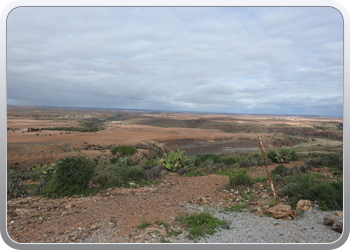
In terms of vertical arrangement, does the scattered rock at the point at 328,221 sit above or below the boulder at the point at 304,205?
above

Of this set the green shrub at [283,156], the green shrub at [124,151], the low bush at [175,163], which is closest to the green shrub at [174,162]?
the low bush at [175,163]

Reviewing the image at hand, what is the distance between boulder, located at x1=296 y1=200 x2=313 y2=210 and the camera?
12.7ft

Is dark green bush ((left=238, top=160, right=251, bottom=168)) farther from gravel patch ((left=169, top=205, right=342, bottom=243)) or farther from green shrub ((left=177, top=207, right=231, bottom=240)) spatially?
green shrub ((left=177, top=207, right=231, bottom=240))

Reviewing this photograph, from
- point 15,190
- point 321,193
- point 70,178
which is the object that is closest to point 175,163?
point 70,178

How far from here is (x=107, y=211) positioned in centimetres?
417

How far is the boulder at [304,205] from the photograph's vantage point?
3.86 meters

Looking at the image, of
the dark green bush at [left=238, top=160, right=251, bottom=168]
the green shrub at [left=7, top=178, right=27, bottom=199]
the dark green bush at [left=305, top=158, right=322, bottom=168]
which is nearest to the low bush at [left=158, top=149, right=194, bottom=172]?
the dark green bush at [left=238, top=160, right=251, bottom=168]

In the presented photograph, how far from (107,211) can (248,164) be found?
782 cm

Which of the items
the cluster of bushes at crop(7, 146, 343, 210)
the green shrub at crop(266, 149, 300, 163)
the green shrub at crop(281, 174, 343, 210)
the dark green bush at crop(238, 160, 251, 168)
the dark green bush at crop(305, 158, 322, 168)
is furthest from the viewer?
the green shrub at crop(266, 149, 300, 163)

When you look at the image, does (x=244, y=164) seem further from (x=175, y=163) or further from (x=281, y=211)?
(x=281, y=211)

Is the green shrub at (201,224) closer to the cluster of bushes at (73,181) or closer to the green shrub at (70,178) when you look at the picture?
the cluster of bushes at (73,181)

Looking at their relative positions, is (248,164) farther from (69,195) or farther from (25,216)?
(25,216)

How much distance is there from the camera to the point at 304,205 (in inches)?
156
